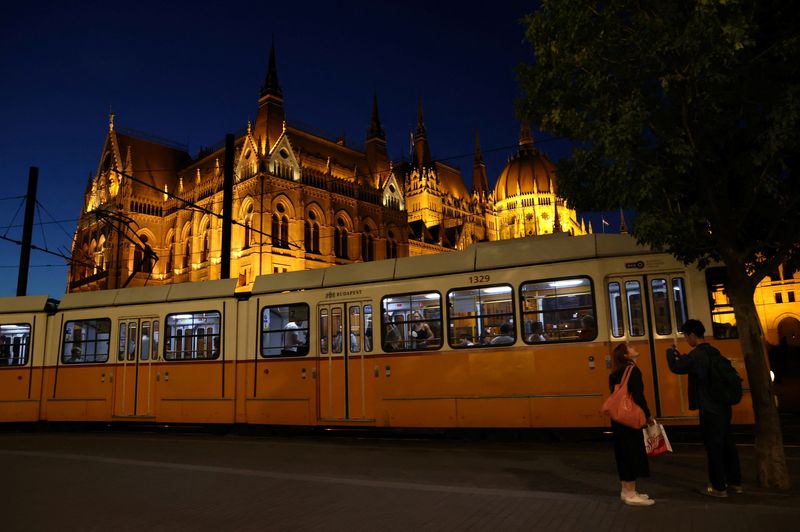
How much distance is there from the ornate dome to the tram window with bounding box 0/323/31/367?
103 meters

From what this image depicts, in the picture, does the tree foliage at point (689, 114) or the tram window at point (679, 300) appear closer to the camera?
the tree foliage at point (689, 114)

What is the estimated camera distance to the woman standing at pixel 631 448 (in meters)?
6.78

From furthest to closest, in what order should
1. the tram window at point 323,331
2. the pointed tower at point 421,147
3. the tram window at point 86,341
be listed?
the pointed tower at point 421,147, the tram window at point 86,341, the tram window at point 323,331

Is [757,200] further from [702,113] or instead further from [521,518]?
[521,518]

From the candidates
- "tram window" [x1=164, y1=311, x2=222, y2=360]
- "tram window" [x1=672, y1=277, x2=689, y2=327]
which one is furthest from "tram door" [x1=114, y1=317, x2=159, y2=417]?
"tram window" [x1=672, y1=277, x2=689, y2=327]

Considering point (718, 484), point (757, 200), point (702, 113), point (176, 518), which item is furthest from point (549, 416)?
point (176, 518)

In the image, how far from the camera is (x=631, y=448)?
6816 mm

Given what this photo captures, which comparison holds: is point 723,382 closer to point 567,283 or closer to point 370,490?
point 370,490

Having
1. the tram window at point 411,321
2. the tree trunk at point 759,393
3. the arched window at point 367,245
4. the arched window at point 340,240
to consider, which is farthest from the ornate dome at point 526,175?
the tree trunk at point 759,393

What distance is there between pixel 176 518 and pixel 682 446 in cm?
873

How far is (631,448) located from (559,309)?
16.8 ft

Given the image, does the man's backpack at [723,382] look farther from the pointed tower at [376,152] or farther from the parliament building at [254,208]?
the pointed tower at [376,152]

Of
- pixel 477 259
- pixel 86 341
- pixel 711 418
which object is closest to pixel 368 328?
pixel 477 259

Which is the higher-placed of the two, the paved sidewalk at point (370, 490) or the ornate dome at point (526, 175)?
the ornate dome at point (526, 175)
